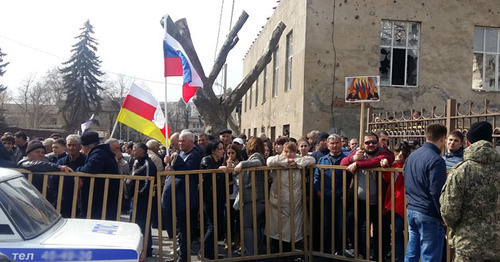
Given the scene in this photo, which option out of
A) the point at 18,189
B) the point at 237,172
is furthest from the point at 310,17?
the point at 18,189

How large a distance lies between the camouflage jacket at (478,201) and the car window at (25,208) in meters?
3.58

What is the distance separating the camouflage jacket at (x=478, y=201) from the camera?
3832 millimetres

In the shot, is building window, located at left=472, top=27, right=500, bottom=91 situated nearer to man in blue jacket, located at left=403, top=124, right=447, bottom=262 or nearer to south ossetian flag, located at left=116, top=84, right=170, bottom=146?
man in blue jacket, located at left=403, top=124, right=447, bottom=262

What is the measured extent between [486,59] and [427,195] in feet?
39.3

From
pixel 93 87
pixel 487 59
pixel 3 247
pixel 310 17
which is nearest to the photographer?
pixel 3 247

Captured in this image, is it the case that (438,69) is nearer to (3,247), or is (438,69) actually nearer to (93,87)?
(3,247)

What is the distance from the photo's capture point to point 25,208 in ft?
11.4

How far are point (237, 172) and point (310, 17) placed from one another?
8854mm

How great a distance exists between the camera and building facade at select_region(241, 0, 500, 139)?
13.4 m

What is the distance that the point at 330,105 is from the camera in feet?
44.2

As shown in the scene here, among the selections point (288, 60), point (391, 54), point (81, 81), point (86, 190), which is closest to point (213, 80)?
point (288, 60)

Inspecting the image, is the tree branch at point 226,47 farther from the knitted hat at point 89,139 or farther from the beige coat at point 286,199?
the beige coat at point 286,199

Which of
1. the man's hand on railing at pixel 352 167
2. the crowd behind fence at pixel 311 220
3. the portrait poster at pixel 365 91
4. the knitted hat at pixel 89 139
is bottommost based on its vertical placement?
the crowd behind fence at pixel 311 220

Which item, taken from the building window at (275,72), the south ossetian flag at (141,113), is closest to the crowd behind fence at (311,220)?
the south ossetian flag at (141,113)
